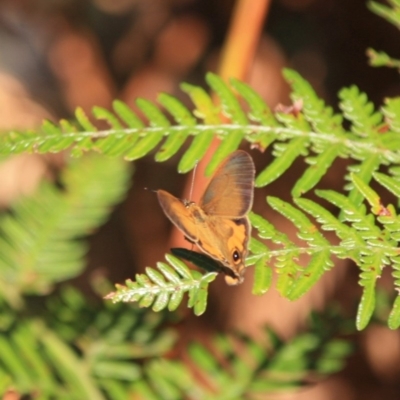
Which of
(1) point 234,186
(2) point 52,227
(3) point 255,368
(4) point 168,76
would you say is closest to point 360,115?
(1) point 234,186

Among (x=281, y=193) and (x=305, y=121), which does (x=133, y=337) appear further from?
(x=281, y=193)

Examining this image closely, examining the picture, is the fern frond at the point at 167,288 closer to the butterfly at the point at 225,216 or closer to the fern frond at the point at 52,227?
the butterfly at the point at 225,216

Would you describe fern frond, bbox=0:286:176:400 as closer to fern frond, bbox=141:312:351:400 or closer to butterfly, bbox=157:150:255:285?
fern frond, bbox=141:312:351:400

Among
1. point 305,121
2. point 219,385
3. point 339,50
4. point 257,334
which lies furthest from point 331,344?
point 339,50

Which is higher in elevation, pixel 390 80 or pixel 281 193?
pixel 390 80

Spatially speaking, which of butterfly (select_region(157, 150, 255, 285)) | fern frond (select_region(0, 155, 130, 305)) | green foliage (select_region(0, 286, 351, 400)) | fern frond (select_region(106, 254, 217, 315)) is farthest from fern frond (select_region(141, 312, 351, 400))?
fern frond (select_region(106, 254, 217, 315))

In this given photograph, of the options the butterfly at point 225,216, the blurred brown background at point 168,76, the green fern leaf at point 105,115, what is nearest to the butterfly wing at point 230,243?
the butterfly at point 225,216
